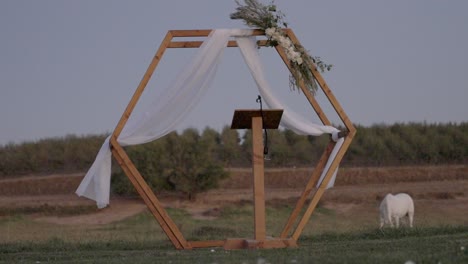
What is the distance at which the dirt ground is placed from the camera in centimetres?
2067

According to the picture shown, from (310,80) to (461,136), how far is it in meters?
17.5

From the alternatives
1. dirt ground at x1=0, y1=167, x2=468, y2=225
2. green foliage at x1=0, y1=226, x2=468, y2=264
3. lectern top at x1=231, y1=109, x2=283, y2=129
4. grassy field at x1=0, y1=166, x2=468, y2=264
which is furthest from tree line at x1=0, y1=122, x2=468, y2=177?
lectern top at x1=231, y1=109, x2=283, y2=129

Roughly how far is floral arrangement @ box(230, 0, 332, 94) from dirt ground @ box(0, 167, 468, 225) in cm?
950

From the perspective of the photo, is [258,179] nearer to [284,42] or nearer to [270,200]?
[284,42]

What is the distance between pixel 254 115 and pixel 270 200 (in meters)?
11.7

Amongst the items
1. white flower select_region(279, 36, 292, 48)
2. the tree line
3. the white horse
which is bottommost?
the tree line

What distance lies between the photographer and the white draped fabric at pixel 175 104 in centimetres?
1056

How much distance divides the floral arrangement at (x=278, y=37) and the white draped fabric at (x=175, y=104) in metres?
0.25

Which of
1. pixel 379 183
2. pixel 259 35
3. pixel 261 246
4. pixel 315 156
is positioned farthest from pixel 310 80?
pixel 315 156

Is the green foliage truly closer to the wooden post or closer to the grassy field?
the wooden post

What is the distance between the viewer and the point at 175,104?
1056 centimetres

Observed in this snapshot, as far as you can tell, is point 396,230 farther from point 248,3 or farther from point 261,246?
point 248,3

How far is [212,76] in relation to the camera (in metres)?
10.7

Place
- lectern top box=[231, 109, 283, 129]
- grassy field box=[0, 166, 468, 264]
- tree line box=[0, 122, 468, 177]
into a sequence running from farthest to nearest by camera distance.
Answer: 1. tree line box=[0, 122, 468, 177]
2. grassy field box=[0, 166, 468, 264]
3. lectern top box=[231, 109, 283, 129]
